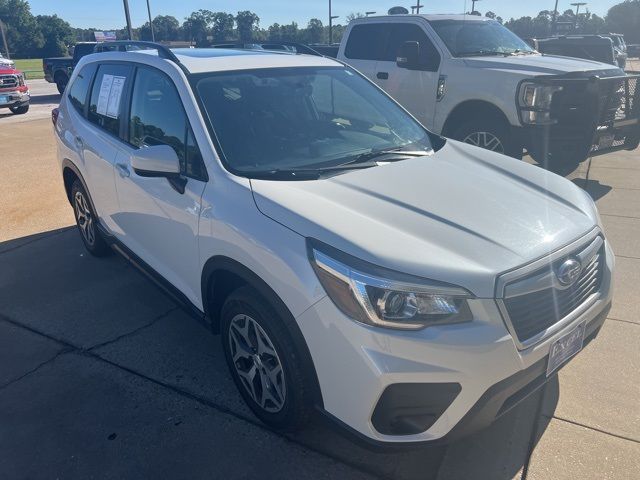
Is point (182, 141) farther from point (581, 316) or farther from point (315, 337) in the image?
point (581, 316)

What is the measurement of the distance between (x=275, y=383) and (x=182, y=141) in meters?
1.43

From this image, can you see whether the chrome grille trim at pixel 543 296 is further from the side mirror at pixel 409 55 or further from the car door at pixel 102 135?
the side mirror at pixel 409 55

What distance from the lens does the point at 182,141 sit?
3055mm

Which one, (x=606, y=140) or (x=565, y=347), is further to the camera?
(x=606, y=140)

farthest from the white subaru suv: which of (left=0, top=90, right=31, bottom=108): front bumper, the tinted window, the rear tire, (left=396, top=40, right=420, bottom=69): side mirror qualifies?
(left=0, top=90, right=31, bottom=108): front bumper

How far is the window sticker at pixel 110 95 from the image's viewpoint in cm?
389

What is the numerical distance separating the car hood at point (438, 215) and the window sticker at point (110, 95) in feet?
6.02

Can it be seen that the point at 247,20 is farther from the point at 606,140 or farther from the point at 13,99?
the point at 606,140

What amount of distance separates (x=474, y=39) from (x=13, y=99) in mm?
12805

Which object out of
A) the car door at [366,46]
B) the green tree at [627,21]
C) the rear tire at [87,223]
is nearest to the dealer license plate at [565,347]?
the rear tire at [87,223]

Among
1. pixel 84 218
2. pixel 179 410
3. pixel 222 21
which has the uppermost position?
pixel 222 21

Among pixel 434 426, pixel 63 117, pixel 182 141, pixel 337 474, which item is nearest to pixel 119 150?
pixel 182 141

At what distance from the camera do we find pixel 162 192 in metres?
3.17

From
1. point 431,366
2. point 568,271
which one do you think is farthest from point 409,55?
point 431,366
